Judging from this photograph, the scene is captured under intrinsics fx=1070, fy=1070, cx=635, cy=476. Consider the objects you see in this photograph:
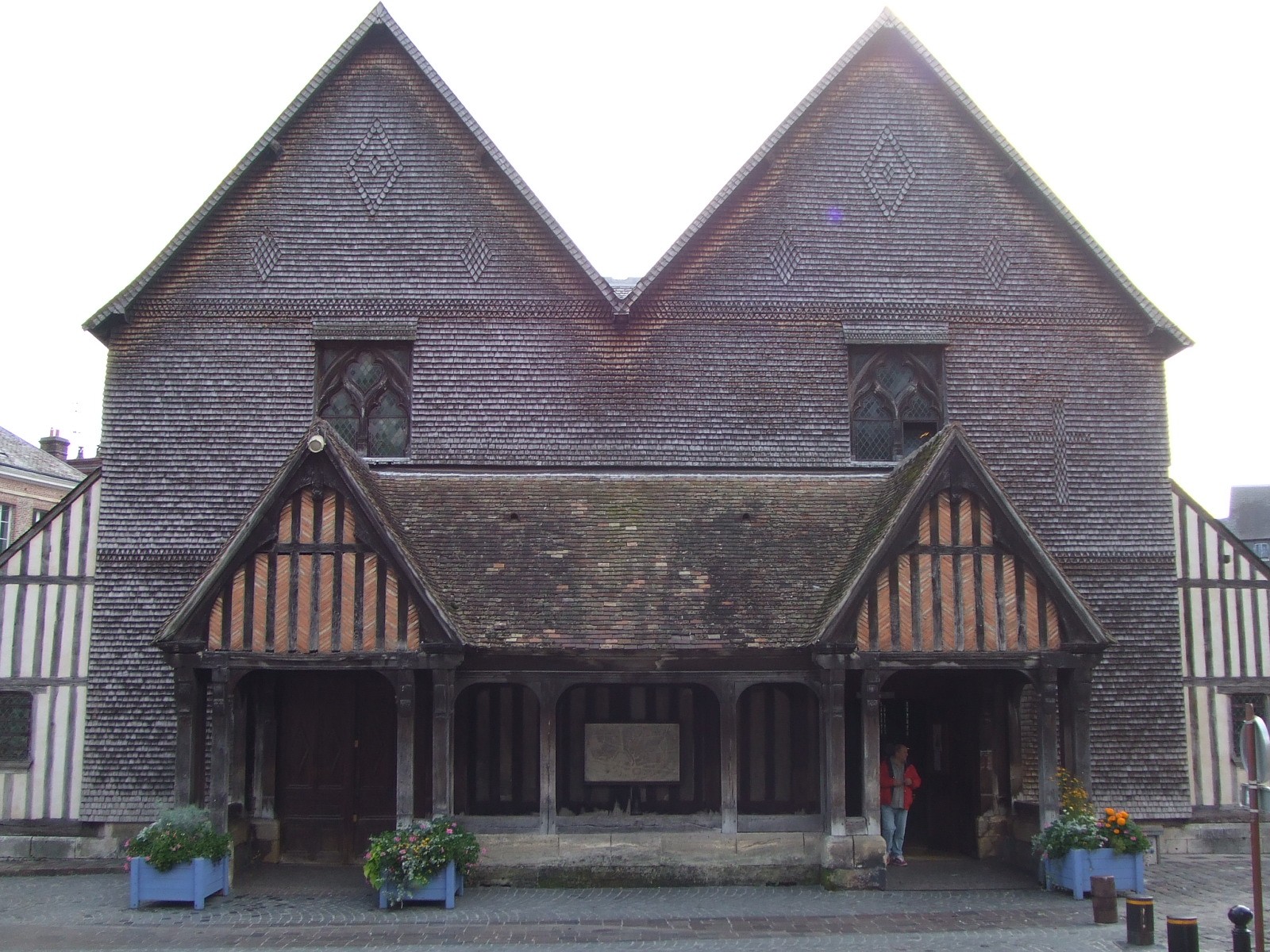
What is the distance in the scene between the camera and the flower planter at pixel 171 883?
1159 centimetres

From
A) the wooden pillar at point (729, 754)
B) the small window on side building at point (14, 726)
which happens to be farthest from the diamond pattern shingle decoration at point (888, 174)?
the small window on side building at point (14, 726)

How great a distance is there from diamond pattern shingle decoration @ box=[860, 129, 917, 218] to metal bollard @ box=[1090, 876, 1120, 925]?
30.6 feet

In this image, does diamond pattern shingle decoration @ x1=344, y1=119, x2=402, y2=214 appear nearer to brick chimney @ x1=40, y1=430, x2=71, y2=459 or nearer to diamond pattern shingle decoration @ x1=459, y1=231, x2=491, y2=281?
diamond pattern shingle decoration @ x1=459, y1=231, x2=491, y2=281

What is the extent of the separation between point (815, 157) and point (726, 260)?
6.89 feet

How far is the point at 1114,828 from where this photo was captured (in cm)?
1189

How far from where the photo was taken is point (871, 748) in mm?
12359

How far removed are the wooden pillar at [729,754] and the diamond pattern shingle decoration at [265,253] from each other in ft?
28.4

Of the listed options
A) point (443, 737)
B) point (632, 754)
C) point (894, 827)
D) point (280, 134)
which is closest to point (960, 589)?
point (894, 827)

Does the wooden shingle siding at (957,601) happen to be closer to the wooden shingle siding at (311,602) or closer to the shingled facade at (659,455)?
the shingled facade at (659,455)

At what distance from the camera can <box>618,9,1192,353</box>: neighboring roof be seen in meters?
15.2

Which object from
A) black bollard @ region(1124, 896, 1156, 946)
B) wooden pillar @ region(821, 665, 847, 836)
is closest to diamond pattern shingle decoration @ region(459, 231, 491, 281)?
wooden pillar @ region(821, 665, 847, 836)

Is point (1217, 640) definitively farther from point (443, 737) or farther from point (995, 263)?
point (443, 737)

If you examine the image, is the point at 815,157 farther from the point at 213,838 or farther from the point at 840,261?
the point at 213,838

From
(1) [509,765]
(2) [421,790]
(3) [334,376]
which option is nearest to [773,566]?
(1) [509,765]
